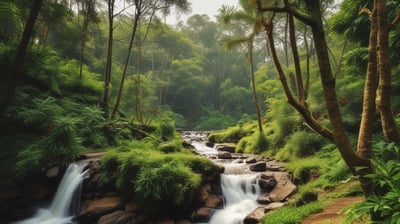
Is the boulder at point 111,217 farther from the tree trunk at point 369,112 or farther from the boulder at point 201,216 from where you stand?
the tree trunk at point 369,112

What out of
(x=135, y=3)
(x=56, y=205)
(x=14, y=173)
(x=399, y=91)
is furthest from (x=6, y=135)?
(x=399, y=91)

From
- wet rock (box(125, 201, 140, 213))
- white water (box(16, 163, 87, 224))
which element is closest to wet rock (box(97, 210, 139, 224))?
wet rock (box(125, 201, 140, 213))

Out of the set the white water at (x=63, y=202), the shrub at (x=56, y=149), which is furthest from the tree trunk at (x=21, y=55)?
the white water at (x=63, y=202)

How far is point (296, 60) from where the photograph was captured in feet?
8.99

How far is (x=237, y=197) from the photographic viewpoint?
6.90m

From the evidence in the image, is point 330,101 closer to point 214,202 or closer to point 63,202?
point 214,202

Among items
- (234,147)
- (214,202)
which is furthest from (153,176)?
(234,147)

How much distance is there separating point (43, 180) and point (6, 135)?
2344 millimetres

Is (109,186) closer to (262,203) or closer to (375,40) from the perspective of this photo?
(262,203)

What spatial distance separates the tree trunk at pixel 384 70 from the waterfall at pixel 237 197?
3839 mm

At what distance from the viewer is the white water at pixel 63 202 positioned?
5848 millimetres

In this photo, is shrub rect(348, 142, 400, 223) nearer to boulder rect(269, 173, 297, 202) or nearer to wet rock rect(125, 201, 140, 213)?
boulder rect(269, 173, 297, 202)

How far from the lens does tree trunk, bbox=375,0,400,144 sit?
249 cm

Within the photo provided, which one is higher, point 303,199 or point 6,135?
point 6,135
